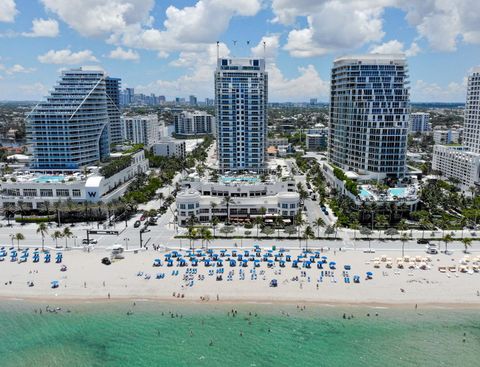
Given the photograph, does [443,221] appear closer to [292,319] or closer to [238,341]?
[292,319]

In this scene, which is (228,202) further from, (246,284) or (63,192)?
(63,192)

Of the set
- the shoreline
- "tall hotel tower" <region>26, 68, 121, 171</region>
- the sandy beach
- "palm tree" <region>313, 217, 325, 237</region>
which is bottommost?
the shoreline

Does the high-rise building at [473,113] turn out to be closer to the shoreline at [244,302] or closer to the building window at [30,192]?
the shoreline at [244,302]

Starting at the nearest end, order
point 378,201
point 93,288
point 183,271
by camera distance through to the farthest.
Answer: point 93,288, point 183,271, point 378,201

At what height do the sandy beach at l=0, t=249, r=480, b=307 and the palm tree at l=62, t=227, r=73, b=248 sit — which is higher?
the palm tree at l=62, t=227, r=73, b=248

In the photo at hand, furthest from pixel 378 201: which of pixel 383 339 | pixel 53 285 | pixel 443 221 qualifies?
pixel 53 285

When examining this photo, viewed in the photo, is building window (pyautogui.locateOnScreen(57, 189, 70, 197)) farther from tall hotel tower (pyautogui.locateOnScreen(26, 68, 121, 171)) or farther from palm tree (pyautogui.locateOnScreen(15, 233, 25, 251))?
palm tree (pyautogui.locateOnScreen(15, 233, 25, 251))

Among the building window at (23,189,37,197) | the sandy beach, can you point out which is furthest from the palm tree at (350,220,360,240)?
the building window at (23,189,37,197)
